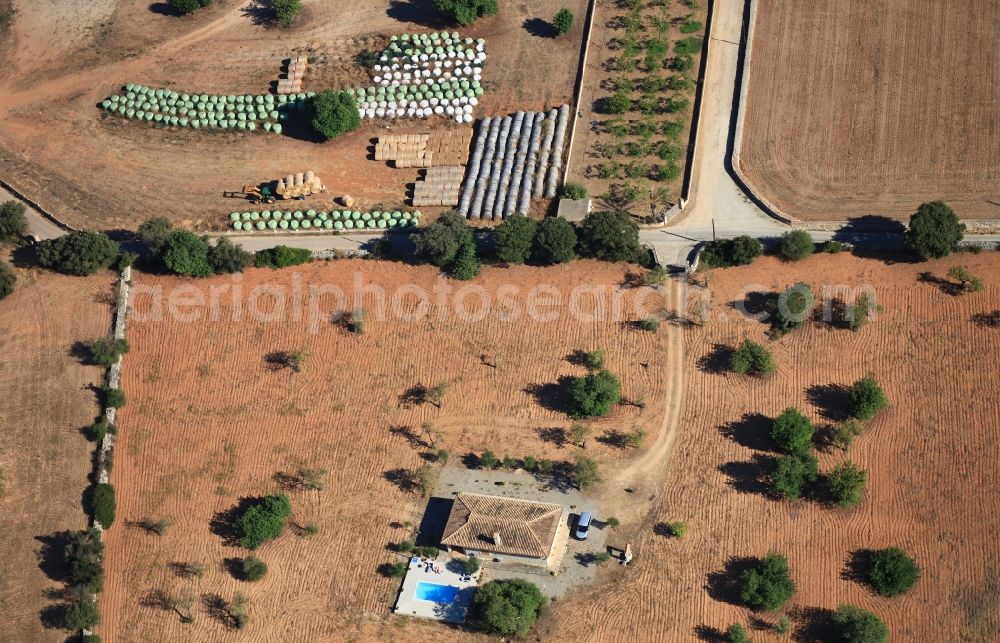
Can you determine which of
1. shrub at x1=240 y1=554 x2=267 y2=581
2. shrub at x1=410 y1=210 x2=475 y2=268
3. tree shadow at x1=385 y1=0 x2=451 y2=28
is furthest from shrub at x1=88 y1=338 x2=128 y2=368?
tree shadow at x1=385 y1=0 x2=451 y2=28

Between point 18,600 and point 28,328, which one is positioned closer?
point 18,600

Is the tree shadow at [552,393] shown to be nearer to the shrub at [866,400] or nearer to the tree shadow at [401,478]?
the tree shadow at [401,478]

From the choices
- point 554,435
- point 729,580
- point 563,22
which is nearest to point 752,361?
point 554,435

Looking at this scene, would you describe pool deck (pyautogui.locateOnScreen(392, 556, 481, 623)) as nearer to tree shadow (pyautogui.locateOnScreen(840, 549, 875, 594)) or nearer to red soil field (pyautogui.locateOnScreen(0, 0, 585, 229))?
tree shadow (pyautogui.locateOnScreen(840, 549, 875, 594))

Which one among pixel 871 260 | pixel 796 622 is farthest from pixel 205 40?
pixel 796 622

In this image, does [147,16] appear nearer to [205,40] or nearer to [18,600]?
[205,40]

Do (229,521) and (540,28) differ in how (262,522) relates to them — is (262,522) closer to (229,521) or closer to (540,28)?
(229,521)
